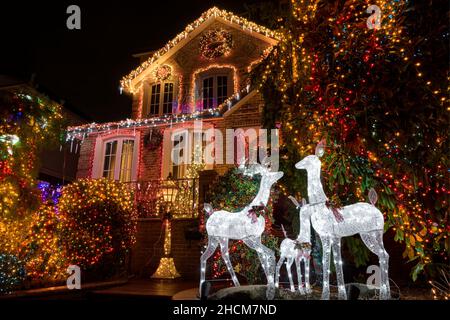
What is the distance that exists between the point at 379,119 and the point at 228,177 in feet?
12.4

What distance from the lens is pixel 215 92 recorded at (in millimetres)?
15375

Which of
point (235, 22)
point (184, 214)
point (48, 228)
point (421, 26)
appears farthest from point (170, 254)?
point (235, 22)

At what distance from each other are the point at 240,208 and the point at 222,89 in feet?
29.2

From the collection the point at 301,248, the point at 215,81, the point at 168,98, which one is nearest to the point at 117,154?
the point at 168,98

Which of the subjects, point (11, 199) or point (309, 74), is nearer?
point (309, 74)

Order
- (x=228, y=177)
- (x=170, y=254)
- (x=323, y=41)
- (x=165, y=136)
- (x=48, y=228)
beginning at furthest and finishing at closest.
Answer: (x=165, y=136) → (x=170, y=254) → (x=48, y=228) → (x=228, y=177) → (x=323, y=41)

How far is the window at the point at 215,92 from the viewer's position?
602 inches

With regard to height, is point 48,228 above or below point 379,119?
below

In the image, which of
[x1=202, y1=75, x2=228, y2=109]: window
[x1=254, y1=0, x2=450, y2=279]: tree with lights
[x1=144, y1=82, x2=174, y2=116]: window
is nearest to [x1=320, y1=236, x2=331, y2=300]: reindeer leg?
[x1=254, y1=0, x2=450, y2=279]: tree with lights

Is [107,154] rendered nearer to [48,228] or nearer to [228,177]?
[48,228]

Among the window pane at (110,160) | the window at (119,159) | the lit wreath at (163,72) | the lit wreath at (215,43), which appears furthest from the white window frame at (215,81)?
the window pane at (110,160)

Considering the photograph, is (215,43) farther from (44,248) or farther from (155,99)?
(44,248)

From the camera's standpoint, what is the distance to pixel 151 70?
1659 cm

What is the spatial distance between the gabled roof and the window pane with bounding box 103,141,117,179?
316cm
